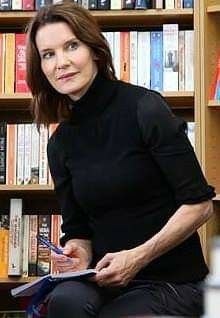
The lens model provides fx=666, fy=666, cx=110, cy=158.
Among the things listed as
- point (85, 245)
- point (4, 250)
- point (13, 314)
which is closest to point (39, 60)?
point (85, 245)

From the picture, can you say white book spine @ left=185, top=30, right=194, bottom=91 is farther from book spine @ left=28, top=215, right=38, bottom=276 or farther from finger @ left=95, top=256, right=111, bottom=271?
finger @ left=95, top=256, right=111, bottom=271

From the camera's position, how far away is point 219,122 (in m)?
2.16

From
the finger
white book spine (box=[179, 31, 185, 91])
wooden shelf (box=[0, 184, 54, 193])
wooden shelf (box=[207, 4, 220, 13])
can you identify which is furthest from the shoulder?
wooden shelf (box=[207, 4, 220, 13])

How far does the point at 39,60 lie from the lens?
1.60 meters

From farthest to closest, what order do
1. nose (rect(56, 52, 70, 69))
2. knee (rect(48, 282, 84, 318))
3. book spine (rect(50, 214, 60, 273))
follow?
book spine (rect(50, 214, 60, 273))
nose (rect(56, 52, 70, 69))
knee (rect(48, 282, 84, 318))

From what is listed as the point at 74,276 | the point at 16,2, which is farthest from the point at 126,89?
the point at 16,2

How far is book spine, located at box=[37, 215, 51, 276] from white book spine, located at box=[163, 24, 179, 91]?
1.91 ft

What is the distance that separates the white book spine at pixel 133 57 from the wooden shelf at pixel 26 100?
0.11 metres

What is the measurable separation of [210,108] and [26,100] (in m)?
0.61

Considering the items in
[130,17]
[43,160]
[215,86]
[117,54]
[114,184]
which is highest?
[130,17]

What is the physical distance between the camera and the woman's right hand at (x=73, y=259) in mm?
→ 1531

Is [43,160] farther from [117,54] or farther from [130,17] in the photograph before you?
[130,17]

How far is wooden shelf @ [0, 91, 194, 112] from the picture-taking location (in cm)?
211

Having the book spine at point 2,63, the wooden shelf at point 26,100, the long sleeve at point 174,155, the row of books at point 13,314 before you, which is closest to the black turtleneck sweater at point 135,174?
the long sleeve at point 174,155
